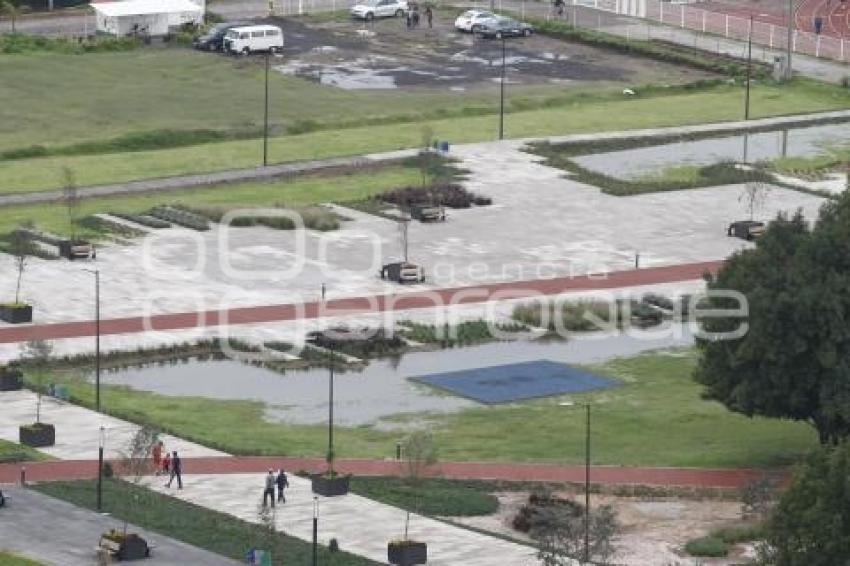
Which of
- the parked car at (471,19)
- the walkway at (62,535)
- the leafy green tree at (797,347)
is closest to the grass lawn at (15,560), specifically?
the walkway at (62,535)

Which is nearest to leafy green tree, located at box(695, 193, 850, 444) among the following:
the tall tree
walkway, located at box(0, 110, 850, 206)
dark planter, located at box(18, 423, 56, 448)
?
dark planter, located at box(18, 423, 56, 448)

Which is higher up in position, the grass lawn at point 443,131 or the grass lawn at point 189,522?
the grass lawn at point 189,522

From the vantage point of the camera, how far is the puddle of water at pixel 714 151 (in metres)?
164

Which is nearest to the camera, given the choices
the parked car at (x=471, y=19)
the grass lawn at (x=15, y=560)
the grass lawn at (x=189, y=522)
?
the grass lawn at (x=15, y=560)

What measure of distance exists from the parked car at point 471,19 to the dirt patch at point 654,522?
94.3 metres

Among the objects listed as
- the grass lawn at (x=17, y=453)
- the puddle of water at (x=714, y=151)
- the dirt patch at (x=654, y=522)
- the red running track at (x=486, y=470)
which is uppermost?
the grass lawn at (x=17, y=453)

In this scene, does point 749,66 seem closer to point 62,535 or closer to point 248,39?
point 248,39

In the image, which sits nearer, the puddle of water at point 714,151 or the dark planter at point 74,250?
the dark planter at point 74,250

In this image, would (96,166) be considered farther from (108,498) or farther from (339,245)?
(108,498)

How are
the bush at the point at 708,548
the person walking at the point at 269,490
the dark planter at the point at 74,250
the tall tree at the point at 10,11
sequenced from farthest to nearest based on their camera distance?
the tall tree at the point at 10,11, the dark planter at the point at 74,250, the person walking at the point at 269,490, the bush at the point at 708,548

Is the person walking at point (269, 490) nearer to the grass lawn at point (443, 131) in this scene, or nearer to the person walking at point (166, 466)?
the person walking at point (166, 466)

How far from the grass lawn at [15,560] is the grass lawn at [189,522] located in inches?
235

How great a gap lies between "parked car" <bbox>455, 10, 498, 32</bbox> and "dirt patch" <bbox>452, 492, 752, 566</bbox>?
94294 millimetres

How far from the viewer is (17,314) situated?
4973 inches
